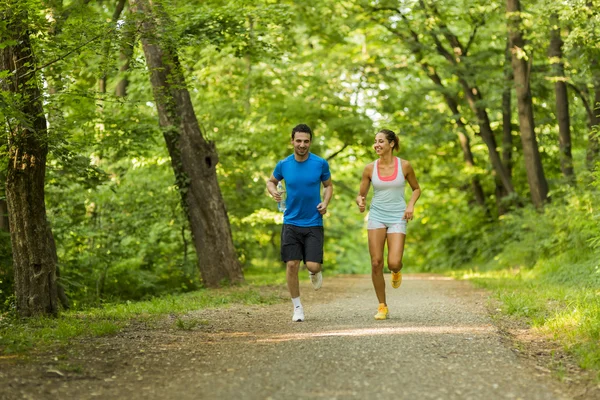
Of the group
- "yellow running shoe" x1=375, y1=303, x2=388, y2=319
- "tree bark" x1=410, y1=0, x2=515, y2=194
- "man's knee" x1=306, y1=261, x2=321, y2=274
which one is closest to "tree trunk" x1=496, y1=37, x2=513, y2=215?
"tree bark" x1=410, y1=0, x2=515, y2=194

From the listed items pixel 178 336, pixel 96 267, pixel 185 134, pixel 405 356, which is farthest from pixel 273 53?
pixel 405 356

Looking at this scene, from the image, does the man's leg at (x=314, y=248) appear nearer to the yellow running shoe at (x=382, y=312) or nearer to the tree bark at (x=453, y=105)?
the yellow running shoe at (x=382, y=312)

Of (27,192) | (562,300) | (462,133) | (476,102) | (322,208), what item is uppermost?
(476,102)

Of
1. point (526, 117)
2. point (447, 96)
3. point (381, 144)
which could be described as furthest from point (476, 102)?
point (381, 144)

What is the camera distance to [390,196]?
30.8 feet

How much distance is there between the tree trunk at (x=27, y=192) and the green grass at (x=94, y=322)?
393 millimetres

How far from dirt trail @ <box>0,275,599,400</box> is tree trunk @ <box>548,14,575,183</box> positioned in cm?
1238

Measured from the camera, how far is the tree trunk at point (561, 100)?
20.2 meters

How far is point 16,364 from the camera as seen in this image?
654cm

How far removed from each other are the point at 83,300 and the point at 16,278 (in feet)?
20.5

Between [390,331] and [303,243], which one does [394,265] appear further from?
[390,331]

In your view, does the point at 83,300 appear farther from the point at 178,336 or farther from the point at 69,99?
the point at 178,336

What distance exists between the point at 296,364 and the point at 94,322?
12.0 feet

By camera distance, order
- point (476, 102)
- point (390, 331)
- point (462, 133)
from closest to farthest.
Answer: point (390, 331) → point (476, 102) → point (462, 133)
